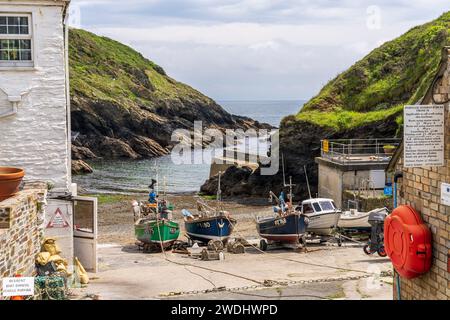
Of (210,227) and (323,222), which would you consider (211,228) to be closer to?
(210,227)

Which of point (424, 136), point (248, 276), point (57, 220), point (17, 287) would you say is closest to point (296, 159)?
point (248, 276)

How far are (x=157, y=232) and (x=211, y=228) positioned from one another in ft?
8.39

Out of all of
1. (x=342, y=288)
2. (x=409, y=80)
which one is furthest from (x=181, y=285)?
(x=409, y=80)

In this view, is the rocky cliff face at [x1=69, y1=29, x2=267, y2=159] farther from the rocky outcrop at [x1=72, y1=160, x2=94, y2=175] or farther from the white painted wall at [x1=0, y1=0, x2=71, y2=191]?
the white painted wall at [x1=0, y1=0, x2=71, y2=191]

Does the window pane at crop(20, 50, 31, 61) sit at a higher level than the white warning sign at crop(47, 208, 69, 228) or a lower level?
higher

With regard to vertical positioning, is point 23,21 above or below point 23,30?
above

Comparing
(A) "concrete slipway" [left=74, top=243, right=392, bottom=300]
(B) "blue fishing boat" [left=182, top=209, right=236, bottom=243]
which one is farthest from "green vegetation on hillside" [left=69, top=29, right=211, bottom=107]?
(A) "concrete slipway" [left=74, top=243, right=392, bottom=300]

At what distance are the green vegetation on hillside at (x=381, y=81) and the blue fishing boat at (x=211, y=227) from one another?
24.4 metres

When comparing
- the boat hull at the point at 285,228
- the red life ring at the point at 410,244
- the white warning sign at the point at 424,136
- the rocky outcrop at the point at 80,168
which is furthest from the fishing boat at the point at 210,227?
the rocky outcrop at the point at 80,168

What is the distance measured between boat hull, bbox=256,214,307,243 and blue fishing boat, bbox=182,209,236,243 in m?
1.72

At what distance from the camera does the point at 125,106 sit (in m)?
104

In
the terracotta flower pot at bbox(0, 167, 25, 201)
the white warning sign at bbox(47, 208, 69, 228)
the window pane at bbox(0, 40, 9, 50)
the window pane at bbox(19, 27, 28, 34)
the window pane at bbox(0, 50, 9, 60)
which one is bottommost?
the white warning sign at bbox(47, 208, 69, 228)

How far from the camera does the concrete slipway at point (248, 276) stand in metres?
17.3

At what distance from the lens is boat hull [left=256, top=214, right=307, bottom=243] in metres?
27.2
